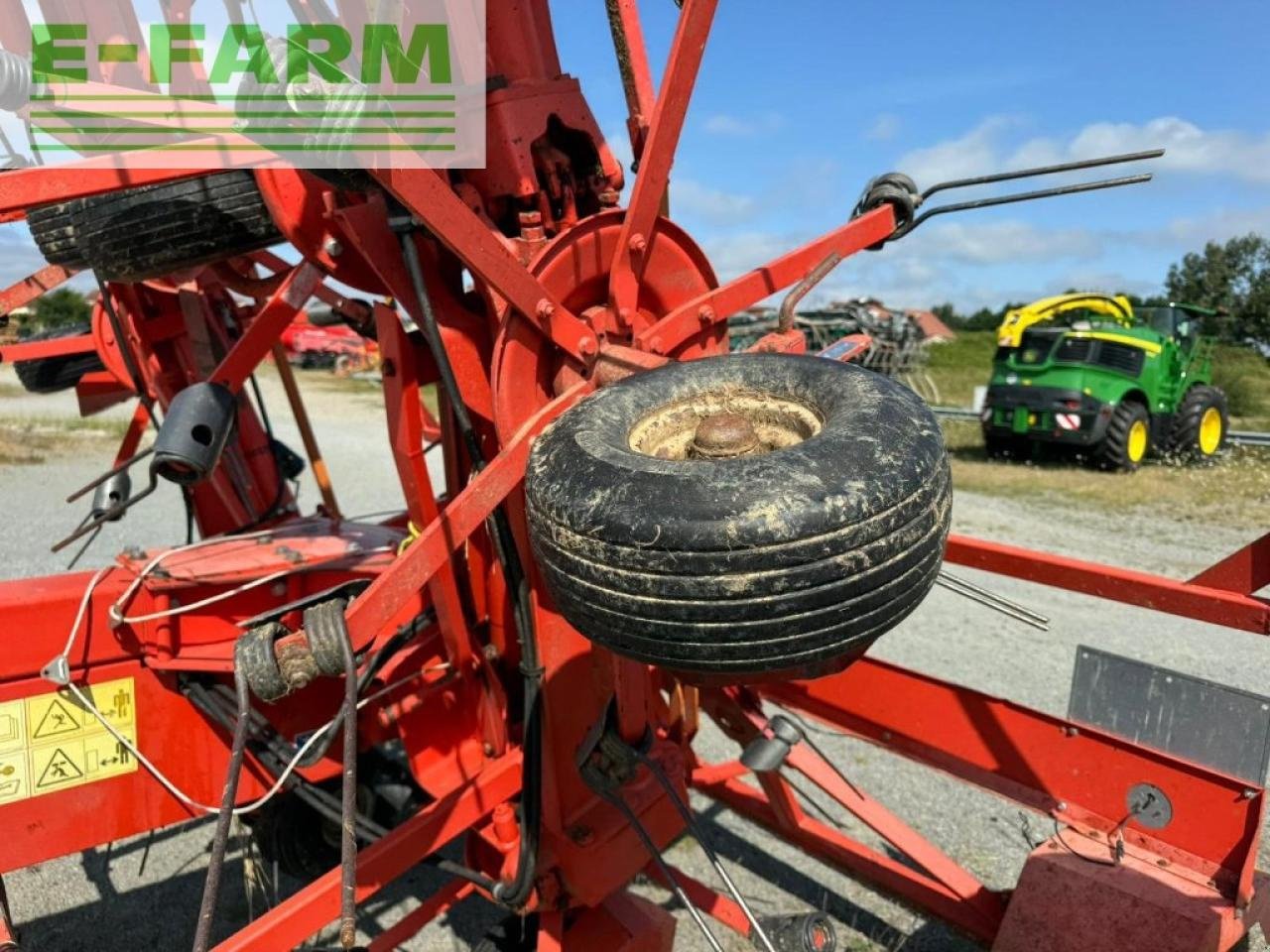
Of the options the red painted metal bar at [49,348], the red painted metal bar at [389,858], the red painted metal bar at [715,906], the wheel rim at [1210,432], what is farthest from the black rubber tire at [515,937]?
the wheel rim at [1210,432]

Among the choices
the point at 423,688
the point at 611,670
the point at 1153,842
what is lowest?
the point at 1153,842

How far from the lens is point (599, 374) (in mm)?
2172

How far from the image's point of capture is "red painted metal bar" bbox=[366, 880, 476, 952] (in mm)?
2720

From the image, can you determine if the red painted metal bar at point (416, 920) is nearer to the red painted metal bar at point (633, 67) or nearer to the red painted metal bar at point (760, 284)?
the red painted metal bar at point (760, 284)

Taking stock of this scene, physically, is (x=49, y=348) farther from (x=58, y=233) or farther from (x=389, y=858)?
(x=389, y=858)

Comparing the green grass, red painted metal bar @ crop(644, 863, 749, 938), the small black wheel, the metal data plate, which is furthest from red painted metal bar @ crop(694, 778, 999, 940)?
the green grass

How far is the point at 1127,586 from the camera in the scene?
2275 millimetres

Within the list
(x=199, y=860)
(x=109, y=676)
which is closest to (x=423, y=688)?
(x=109, y=676)

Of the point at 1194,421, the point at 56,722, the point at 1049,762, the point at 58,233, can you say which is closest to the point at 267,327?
the point at 58,233

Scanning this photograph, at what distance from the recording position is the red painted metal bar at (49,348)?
4.09 m

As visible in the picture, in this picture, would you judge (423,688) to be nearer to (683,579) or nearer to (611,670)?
(611,670)

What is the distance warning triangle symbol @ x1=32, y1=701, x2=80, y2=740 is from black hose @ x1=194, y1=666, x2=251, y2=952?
789mm

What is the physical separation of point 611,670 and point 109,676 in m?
1.31

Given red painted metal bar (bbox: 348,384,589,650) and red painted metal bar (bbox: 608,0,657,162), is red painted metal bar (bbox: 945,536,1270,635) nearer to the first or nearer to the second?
red painted metal bar (bbox: 348,384,589,650)
